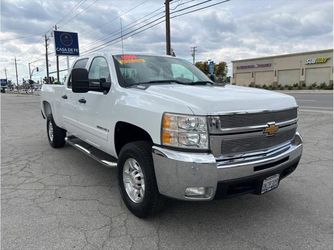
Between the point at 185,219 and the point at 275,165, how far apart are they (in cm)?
114

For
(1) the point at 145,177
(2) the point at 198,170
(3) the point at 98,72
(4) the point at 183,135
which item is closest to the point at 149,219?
(1) the point at 145,177

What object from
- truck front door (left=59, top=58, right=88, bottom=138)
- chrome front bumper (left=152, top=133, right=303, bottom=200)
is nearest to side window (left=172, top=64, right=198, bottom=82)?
truck front door (left=59, top=58, right=88, bottom=138)

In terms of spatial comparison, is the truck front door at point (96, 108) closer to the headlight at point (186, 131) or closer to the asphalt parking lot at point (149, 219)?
the asphalt parking lot at point (149, 219)

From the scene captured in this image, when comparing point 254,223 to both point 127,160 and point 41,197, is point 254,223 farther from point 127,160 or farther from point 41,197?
point 41,197

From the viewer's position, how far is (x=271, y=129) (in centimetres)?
320

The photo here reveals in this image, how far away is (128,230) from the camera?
10.6 ft

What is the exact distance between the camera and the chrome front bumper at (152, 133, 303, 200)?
2785 mm

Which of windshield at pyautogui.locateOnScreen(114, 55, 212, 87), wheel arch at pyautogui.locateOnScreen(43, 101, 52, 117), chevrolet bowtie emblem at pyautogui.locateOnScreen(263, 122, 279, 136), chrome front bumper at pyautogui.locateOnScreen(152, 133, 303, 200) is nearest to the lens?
chrome front bumper at pyautogui.locateOnScreen(152, 133, 303, 200)

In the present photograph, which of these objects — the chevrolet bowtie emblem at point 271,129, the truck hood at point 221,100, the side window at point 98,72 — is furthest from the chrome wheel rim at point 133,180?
the chevrolet bowtie emblem at point 271,129

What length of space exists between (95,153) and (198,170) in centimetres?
231

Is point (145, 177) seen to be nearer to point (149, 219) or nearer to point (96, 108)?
point (149, 219)

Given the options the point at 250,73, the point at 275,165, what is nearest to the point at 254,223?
the point at 275,165

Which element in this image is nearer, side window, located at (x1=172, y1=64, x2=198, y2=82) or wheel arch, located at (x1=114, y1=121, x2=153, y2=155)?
wheel arch, located at (x1=114, y1=121, x2=153, y2=155)

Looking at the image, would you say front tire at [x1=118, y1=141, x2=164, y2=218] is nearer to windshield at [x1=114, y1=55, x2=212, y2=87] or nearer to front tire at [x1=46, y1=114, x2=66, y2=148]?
windshield at [x1=114, y1=55, x2=212, y2=87]
